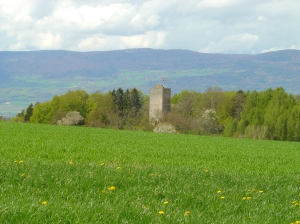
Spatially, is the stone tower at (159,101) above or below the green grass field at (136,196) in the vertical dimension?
above

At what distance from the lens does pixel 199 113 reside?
3821 inches

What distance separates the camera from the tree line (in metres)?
73.9

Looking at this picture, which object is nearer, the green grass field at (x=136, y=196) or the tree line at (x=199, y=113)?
the green grass field at (x=136, y=196)

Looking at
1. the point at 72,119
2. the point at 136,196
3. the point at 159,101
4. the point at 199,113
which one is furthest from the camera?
the point at 199,113

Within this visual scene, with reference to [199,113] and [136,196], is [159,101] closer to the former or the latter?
[199,113]

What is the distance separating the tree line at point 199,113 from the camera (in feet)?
243

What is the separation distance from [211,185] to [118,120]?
73.8 meters

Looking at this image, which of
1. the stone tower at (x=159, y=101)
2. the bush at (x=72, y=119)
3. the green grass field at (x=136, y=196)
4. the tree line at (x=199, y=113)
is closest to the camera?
the green grass field at (x=136, y=196)

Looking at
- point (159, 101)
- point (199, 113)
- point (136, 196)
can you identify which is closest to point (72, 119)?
point (159, 101)

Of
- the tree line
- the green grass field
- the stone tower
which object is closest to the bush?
the tree line

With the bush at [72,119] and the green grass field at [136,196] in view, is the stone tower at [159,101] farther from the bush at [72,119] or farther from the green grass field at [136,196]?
the green grass field at [136,196]

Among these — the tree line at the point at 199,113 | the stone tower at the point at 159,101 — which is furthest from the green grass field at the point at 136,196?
the stone tower at the point at 159,101

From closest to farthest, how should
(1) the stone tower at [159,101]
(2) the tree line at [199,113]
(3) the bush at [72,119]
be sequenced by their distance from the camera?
(2) the tree line at [199,113]
(3) the bush at [72,119]
(1) the stone tower at [159,101]

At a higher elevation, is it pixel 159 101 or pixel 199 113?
pixel 159 101
